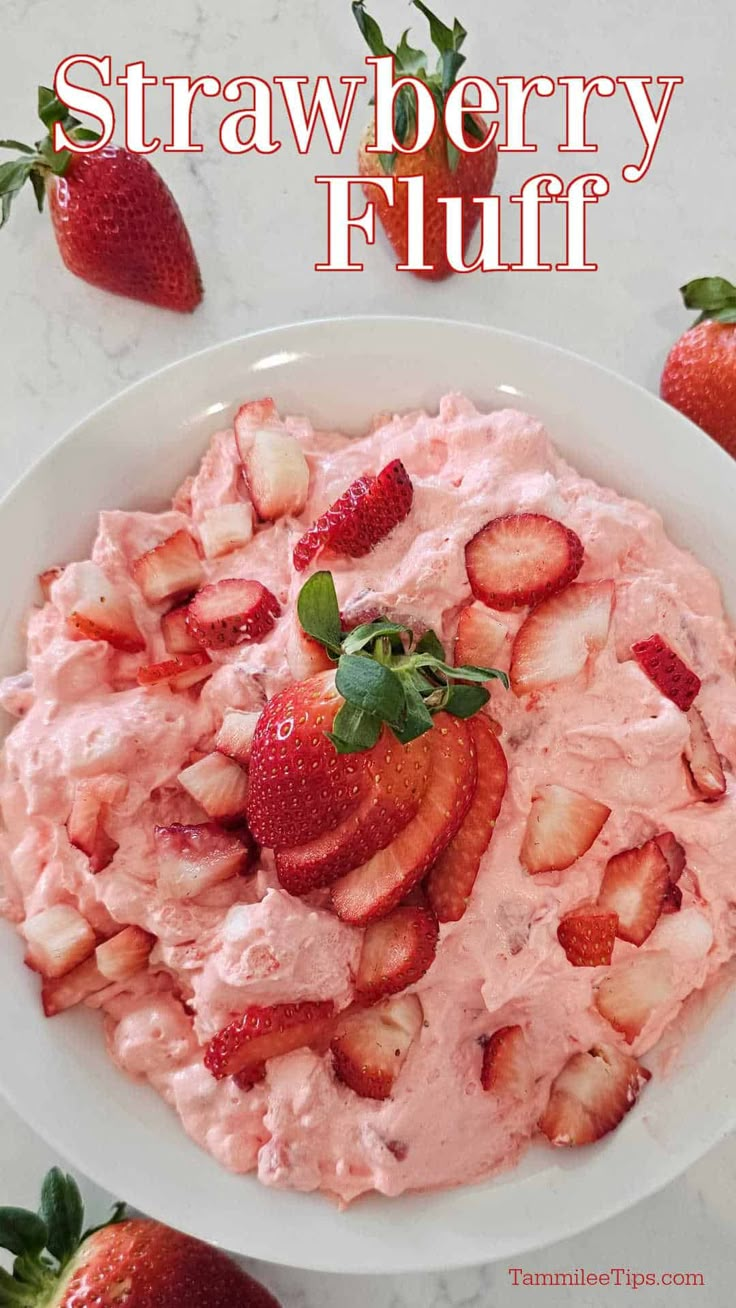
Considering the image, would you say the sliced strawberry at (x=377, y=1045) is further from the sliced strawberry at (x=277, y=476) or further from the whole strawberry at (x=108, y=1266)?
the sliced strawberry at (x=277, y=476)

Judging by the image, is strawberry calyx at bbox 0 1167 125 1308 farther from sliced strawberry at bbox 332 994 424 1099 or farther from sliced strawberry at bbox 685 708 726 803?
sliced strawberry at bbox 685 708 726 803

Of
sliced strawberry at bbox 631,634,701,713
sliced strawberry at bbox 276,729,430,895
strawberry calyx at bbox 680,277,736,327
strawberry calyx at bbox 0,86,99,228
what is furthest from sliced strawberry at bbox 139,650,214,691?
strawberry calyx at bbox 680,277,736,327

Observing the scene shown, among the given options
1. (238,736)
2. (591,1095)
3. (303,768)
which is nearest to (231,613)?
(238,736)

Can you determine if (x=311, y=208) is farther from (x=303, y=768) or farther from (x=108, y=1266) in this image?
(x=108, y=1266)

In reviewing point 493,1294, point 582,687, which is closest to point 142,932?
point 582,687

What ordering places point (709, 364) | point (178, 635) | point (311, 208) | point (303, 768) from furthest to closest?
point (311, 208) → point (709, 364) → point (178, 635) → point (303, 768)

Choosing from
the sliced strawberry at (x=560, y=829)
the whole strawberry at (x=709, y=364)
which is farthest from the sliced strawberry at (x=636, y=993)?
the whole strawberry at (x=709, y=364)
